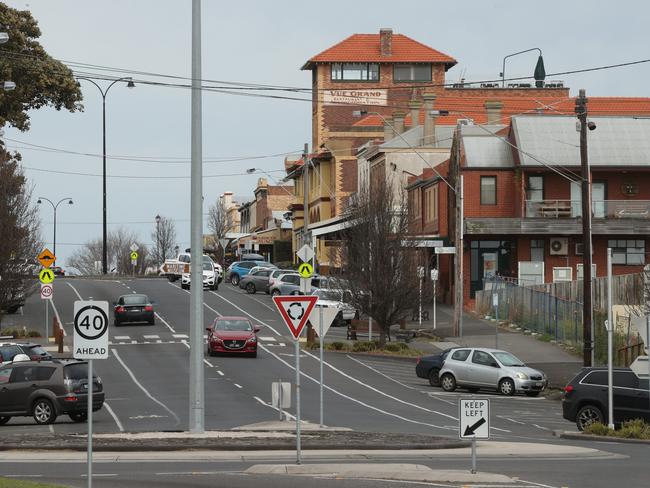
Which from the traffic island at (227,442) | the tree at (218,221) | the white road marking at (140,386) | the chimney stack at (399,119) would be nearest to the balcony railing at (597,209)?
the white road marking at (140,386)

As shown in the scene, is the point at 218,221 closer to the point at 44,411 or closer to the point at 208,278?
the point at 208,278

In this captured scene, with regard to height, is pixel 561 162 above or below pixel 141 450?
above

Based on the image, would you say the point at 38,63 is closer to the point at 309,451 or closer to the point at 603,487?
the point at 309,451

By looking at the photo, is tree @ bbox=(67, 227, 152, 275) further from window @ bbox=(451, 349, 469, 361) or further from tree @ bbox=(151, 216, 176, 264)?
window @ bbox=(451, 349, 469, 361)

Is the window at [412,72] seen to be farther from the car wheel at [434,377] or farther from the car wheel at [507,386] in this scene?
the car wheel at [507,386]

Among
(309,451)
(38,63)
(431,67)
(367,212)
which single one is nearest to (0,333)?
(38,63)

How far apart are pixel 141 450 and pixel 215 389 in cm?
1448

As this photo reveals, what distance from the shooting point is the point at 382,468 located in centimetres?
2125

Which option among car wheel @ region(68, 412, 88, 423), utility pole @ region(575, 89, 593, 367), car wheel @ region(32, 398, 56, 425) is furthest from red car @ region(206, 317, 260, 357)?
car wheel @ region(32, 398, 56, 425)

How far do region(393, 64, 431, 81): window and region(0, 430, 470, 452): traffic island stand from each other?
9229 cm

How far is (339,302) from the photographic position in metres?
57.8

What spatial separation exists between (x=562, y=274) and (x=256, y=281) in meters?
19.2

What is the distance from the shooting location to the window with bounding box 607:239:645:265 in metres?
67.7

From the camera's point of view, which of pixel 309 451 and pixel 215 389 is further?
pixel 215 389
